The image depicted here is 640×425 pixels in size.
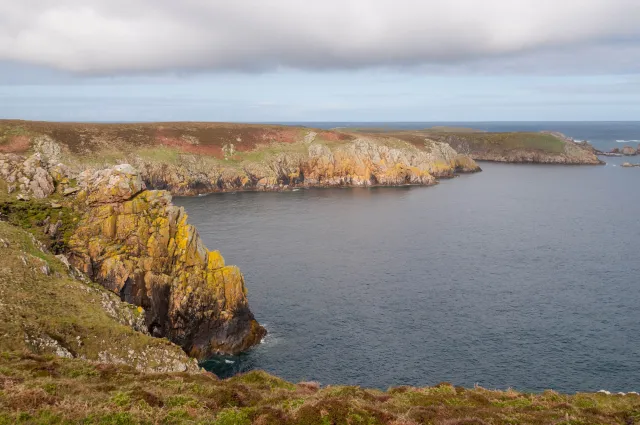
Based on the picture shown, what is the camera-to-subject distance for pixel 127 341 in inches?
1422

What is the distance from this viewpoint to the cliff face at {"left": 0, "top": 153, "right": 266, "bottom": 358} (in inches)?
2024

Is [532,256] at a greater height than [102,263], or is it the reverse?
[102,263]

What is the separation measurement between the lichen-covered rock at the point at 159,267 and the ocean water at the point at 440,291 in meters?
4.30

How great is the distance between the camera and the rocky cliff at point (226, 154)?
482ft

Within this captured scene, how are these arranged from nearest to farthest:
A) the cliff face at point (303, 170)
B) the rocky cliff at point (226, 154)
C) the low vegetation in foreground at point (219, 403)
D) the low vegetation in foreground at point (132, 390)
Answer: the low vegetation in foreground at point (219, 403) < the low vegetation in foreground at point (132, 390) < the rocky cliff at point (226, 154) < the cliff face at point (303, 170)

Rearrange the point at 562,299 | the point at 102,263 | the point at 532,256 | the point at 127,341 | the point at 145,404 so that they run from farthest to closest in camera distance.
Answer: the point at 532,256
the point at 562,299
the point at 102,263
the point at 127,341
the point at 145,404

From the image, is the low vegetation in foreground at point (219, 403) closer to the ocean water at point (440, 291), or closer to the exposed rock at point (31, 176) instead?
the ocean water at point (440, 291)

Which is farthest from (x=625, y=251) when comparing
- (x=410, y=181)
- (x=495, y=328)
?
(x=410, y=181)

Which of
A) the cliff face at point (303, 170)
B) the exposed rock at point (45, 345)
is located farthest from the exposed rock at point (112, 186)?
the cliff face at point (303, 170)

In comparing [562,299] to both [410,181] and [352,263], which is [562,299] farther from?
[410,181]

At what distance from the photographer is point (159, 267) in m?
53.8

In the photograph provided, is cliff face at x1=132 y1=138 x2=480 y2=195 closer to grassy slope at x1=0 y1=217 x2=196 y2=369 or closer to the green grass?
the green grass

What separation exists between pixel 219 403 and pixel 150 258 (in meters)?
33.7

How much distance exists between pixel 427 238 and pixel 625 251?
117 feet
